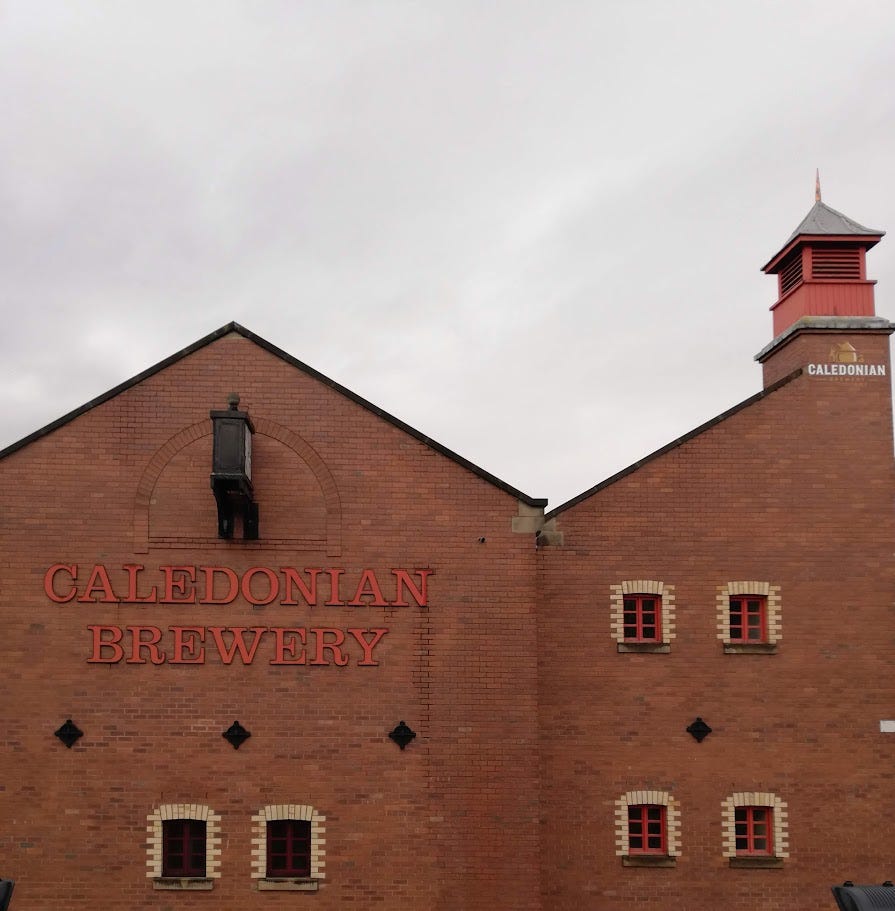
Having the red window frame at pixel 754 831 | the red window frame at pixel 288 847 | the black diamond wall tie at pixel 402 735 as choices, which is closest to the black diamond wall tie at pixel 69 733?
the red window frame at pixel 288 847

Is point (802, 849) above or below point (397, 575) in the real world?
below

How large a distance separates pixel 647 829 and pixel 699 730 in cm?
191

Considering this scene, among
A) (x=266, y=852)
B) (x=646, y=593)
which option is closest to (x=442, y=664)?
(x=646, y=593)

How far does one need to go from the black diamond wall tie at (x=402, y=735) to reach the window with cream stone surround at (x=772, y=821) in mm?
5580

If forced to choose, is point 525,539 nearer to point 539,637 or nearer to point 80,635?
point 539,637

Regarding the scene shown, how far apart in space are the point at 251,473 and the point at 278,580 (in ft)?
5.91

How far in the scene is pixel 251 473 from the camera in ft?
62.6

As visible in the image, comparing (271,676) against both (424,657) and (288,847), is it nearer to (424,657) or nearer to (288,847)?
(424,657)

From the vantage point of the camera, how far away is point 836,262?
71.8ft

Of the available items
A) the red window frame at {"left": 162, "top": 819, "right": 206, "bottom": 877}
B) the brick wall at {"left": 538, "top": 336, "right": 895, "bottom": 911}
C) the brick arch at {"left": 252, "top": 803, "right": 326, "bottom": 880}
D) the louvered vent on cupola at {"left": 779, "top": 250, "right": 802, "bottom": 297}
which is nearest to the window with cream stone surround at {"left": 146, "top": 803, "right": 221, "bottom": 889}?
the red window frame at {"left": 162, "top": 819, "right": 206, "bottom": 877}

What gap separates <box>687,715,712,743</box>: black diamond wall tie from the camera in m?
20.0

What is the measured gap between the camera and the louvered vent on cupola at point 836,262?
21.8 meters

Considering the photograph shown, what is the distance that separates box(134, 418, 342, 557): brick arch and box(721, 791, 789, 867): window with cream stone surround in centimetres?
801

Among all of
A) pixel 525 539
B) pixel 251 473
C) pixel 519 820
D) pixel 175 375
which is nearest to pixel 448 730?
pixel 519 820
